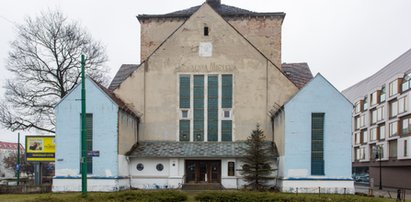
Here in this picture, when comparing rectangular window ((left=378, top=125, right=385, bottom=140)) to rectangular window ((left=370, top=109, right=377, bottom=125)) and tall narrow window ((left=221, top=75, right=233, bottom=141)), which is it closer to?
rectangular window ((left=370, top=109, right=377, bottom=125))

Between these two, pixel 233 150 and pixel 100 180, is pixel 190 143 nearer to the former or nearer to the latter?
pixel 233 150

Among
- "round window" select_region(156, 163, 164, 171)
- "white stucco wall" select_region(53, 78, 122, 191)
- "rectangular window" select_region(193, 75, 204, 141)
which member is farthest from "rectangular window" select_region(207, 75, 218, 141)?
"white stucco wall" select_region(53, 78, 122, 191)

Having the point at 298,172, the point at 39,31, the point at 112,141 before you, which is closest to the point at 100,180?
the point at 112,141

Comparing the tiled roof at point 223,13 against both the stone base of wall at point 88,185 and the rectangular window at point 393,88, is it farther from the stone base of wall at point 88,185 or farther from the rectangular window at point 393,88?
the rectangular window at point 393,88

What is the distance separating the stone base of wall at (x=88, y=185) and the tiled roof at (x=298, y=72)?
19.7 m

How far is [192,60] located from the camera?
4147cm

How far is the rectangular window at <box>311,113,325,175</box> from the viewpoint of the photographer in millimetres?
35594

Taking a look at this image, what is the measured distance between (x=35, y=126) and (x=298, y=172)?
27.1 m

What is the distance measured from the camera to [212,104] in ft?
136

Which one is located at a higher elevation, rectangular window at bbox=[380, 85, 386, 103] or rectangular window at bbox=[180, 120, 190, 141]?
rectangular window at bbox=[380, 85, 386, 103]

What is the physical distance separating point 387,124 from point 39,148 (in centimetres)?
5031

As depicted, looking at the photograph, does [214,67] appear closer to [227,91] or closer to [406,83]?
[227,91]

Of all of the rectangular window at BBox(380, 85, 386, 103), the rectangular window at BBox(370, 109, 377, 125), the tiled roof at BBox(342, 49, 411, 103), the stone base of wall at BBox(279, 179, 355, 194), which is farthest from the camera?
the rectangular window at BBox(370, 109, 377, 125)

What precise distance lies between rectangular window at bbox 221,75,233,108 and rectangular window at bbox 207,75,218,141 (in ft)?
2.05
